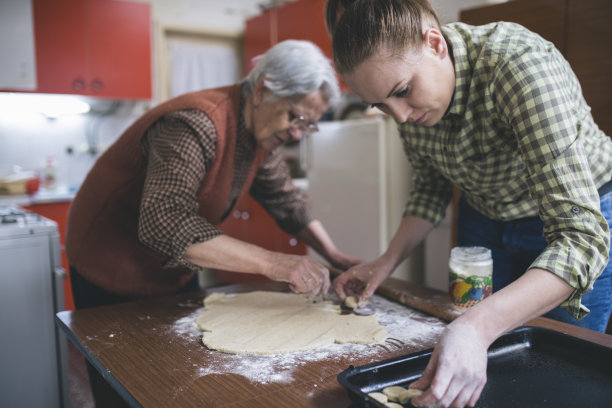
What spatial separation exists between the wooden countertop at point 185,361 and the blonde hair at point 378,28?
558 millimetres

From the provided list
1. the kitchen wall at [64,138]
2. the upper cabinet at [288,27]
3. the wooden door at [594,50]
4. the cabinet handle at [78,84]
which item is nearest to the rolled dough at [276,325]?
the wooden door at [594,50]

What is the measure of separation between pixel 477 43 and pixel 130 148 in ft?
2.97

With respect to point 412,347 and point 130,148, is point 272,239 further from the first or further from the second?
point 412,347

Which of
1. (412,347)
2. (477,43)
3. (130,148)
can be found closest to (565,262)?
(412,347)

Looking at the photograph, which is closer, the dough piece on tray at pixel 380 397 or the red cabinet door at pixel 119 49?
the dough piece on tray at pixel 380 397

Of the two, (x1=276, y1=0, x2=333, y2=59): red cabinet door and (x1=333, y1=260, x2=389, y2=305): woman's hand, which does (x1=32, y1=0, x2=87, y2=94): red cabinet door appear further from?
(x1=333, y1=260, x2=389, y2=305): woman's hand

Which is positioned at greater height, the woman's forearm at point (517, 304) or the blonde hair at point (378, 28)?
the blonde hair at point (378, 28)

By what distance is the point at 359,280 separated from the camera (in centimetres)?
133

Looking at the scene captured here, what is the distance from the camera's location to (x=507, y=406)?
0.73 meters

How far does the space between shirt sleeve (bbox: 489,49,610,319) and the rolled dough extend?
0.39 meters

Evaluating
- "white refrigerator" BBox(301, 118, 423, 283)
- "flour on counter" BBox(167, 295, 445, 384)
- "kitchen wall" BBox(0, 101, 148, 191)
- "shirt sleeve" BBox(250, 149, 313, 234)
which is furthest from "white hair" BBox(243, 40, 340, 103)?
"kitchen wall" BBox(0, 101, 148, 191)

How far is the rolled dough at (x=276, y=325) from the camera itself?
1.01 metres

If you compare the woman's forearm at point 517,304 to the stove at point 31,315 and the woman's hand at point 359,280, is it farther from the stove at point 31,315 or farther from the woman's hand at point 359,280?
the stove at point 31,315

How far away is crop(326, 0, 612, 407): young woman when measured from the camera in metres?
0.77
